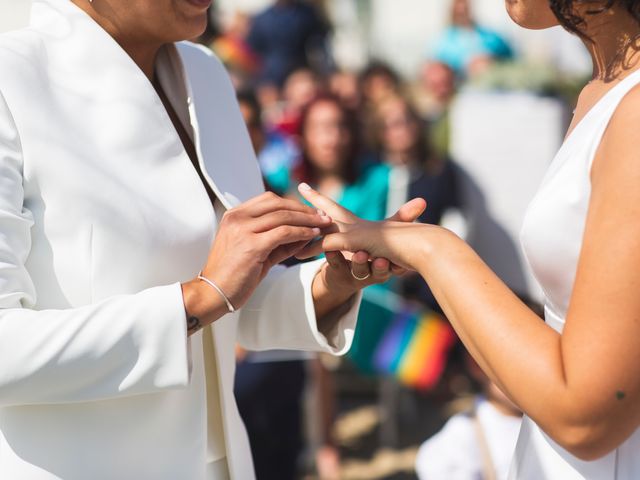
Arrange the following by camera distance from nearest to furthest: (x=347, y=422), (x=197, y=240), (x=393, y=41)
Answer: (x=197, y=240), (x=347, y=422), (x=393, y=41)

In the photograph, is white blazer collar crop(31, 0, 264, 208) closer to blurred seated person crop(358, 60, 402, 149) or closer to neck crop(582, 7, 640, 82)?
neck crop(582, 7, 640, 82)

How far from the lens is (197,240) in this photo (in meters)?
2.12

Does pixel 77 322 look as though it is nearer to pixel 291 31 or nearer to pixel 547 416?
pixel 547 416

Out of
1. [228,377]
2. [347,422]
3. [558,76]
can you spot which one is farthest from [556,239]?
[558,76]

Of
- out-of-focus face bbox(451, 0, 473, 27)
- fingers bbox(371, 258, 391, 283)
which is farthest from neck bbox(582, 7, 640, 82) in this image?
out-of-focus face bbox(451, 0, 473, 27)

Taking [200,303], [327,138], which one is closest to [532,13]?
[200,303]

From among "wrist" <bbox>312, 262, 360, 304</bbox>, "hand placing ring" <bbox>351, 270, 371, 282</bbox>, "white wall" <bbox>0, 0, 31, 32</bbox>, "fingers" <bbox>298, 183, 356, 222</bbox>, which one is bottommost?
"white wall" <bbox>0, 0, 31, 32</bbox>

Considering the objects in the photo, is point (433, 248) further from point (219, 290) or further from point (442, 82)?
point (442, 82)

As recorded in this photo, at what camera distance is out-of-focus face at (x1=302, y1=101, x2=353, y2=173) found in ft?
19.0

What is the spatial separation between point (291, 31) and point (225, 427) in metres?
7.02

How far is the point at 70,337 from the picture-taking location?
1.87m

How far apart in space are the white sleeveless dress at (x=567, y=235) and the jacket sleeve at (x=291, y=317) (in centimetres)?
58

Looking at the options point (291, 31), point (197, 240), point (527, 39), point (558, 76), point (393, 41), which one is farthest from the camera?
point (393, 41)

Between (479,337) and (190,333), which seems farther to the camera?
(190,333)
